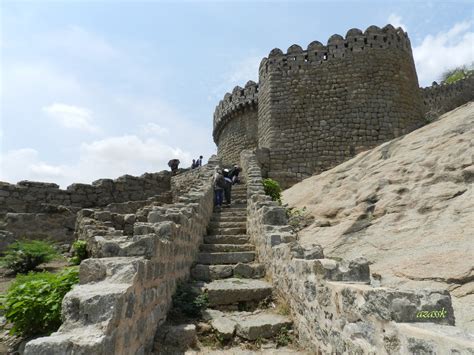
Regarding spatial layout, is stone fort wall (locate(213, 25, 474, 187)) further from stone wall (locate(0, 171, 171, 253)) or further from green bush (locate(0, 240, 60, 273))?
green bush (locate(0, 240, 60, 273))

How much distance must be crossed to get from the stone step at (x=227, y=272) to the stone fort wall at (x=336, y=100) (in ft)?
30.0

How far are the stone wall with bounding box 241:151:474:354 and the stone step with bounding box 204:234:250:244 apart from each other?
2.20 metres

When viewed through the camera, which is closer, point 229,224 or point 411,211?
point 411,211

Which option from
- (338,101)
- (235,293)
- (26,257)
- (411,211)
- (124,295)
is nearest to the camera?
(124,295)

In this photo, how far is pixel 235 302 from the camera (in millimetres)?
5004

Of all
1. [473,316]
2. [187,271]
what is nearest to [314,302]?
[473,316]

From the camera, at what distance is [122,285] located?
294cm

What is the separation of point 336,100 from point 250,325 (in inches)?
518

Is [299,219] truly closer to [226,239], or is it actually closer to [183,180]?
[226,239]

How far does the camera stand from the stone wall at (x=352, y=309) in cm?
183

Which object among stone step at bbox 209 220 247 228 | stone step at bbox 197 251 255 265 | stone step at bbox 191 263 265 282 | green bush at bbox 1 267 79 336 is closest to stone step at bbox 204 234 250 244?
stone step at bbox 209 220 247 228

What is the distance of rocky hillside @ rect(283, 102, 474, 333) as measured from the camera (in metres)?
4.34

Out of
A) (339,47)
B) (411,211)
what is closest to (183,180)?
(339,47)

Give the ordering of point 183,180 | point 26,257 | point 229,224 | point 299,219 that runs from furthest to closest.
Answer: point 183,180 < point 229,224 < point 299,219 < point 26,257
